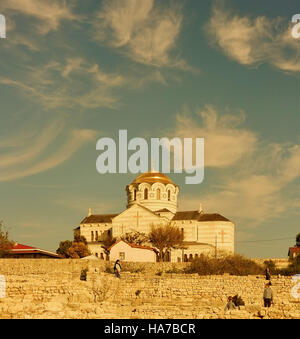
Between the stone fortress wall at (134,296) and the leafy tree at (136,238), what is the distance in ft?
95.0

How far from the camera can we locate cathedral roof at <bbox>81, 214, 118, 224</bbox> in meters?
62.8

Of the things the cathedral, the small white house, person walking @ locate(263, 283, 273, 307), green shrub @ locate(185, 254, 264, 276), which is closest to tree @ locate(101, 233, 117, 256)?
the cathedral

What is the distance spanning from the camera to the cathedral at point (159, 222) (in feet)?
186

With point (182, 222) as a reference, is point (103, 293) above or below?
below

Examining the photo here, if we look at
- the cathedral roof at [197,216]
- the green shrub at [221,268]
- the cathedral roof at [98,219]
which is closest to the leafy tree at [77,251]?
the cathedral roof at [98,219]

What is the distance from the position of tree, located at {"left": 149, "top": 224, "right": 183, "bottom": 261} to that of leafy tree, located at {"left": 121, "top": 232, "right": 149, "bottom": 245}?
1640 mm

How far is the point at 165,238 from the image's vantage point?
52781 mm

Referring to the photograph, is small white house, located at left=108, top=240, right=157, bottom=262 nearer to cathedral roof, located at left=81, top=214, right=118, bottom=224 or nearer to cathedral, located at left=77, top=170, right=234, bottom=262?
cathedral, located at left=77, top=170, right=234, bottom=262
